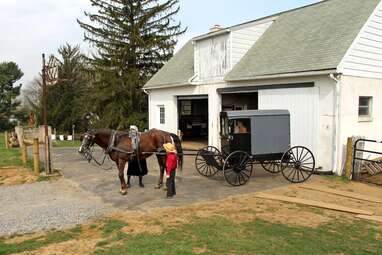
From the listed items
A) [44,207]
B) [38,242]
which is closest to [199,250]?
[38,242]

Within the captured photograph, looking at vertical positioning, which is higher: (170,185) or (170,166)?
(170,166)

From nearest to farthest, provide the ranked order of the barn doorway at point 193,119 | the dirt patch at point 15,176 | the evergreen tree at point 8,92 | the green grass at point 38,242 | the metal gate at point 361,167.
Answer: the green grass at point 38,242 → the metal gate at point 361,167 → the dirt patch at point 15,176 → the barn doorway at point 193,119 → the evergreen tree at point 8,92

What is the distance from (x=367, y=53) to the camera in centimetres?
1241

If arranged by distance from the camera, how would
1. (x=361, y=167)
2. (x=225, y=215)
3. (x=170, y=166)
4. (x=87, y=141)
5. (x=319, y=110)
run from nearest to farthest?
(x=225, y=215) < (x=170, y=166) < (x=87, y=141) < (x=361, y=167) < (x=319, y=110)

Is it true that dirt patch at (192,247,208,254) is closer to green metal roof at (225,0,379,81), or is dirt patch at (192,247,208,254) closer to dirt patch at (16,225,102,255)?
dirt patch at (16,225,102,255)

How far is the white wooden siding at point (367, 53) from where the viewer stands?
11.8 meters

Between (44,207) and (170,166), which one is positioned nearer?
(44,207)

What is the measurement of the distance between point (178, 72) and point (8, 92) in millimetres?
37155

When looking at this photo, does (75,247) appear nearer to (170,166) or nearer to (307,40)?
(170,166)

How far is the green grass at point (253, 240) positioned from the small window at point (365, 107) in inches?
272

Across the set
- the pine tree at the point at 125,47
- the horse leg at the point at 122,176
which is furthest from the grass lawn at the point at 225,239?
the pine tree at the point at 125,47

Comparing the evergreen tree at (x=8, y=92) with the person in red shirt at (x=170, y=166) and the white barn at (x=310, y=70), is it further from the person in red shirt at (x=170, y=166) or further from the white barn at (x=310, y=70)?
the person in red shirt at (x=170, y=166)

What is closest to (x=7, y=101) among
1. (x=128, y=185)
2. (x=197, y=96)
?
(x=197, y=96)

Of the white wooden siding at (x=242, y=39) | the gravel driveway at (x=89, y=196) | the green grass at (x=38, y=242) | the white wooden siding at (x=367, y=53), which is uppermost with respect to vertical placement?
the white wooden siding at (x=242, y=39)
